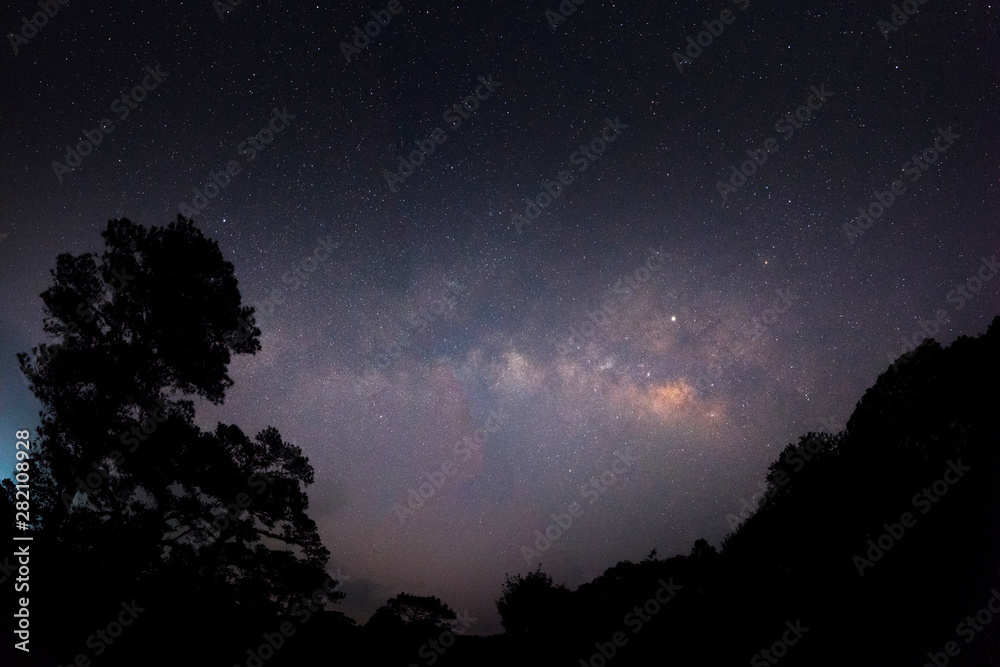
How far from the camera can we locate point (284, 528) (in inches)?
610

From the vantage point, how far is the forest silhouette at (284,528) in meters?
8.09

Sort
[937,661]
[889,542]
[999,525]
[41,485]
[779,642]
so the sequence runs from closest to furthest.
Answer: [999,525] → [937,661] → [779,642] → [41,485] → [889,542]

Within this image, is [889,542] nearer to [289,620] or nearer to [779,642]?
[779,642]

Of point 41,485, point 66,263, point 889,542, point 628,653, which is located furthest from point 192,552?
point 889,542

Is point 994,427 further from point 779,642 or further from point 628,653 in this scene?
point 628,653

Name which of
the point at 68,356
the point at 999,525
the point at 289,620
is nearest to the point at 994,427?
the point at 999,525

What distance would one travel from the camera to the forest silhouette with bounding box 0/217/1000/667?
26.6 ft

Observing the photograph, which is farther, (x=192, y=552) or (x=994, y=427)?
(x=192, y=552)

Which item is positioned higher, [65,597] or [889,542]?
[65,597]

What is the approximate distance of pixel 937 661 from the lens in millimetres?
6035

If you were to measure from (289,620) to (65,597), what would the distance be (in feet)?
12.3

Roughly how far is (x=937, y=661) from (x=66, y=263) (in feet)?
68.7

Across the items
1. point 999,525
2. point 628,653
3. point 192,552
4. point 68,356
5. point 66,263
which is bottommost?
point 628,653

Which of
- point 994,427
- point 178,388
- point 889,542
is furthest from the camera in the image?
point 889,542
